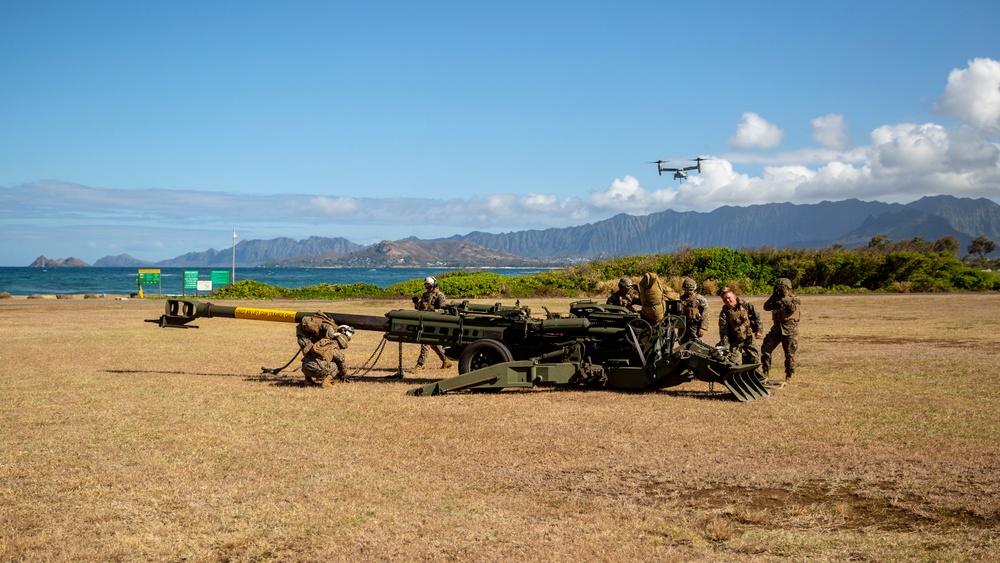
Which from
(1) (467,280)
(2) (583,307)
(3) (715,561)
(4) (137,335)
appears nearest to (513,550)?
(3) (715,561)

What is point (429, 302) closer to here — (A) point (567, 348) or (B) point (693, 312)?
(A) point (567, 348)

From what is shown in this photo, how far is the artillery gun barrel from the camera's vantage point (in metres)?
13.9

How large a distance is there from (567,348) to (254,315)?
5257mm

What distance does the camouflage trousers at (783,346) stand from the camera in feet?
45.5

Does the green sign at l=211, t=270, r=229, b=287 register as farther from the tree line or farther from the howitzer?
the howitzer

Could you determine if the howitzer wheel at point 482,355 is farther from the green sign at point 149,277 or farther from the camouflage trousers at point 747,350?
the green sign at point 149,277

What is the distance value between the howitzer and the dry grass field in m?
0.33

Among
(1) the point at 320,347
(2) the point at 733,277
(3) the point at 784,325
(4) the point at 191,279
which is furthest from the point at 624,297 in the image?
(4) the point at 191,279

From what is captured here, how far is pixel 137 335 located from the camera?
2255 centimetres

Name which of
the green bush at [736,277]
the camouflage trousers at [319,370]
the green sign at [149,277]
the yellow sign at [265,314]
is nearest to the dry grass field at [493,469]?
the camouflage trousers at [319,370]

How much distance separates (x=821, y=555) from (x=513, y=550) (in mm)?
2105

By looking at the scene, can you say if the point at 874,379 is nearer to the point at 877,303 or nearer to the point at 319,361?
the point at 319,361

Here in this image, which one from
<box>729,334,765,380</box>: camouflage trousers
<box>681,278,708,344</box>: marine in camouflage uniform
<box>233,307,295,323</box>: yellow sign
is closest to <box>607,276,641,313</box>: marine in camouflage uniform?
<box>681,278,708,344</box>: marine in camouflage uniform

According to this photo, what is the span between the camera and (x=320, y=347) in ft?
44.4
